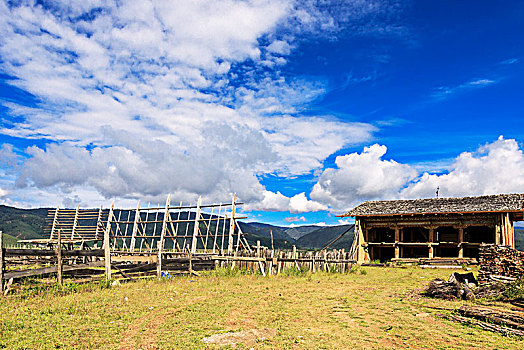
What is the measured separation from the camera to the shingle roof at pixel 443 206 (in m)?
26.1

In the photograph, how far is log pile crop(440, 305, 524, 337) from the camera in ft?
26.4

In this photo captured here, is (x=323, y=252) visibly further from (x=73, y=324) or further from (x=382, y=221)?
(x=73, y=324)

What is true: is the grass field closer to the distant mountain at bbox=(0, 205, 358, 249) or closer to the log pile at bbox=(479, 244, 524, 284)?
the log pile at bbox=(479, 244, 524, 284)

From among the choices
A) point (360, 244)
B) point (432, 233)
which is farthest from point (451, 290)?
point (360, 244)

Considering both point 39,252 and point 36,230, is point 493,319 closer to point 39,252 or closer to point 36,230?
point 39,252

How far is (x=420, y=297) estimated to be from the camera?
40.9 ft

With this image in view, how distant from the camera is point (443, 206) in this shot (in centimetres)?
2823

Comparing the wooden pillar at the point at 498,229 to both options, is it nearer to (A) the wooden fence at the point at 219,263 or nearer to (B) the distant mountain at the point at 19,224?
(A) the wooden fence at the point at 219,263

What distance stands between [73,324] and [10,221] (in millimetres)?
103034

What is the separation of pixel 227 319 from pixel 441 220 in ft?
79.7

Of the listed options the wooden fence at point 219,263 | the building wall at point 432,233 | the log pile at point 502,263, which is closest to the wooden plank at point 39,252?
the wooden fence at point 219,263

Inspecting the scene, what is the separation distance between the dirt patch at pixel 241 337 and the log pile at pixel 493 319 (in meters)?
4.84

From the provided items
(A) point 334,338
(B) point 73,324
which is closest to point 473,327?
(A) point 334,338

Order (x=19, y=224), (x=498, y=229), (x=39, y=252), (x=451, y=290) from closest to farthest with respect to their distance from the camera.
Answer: (x=451, y=290) < (x=39, y=252) < (x=498, y=229) < (x=19, y=224)
